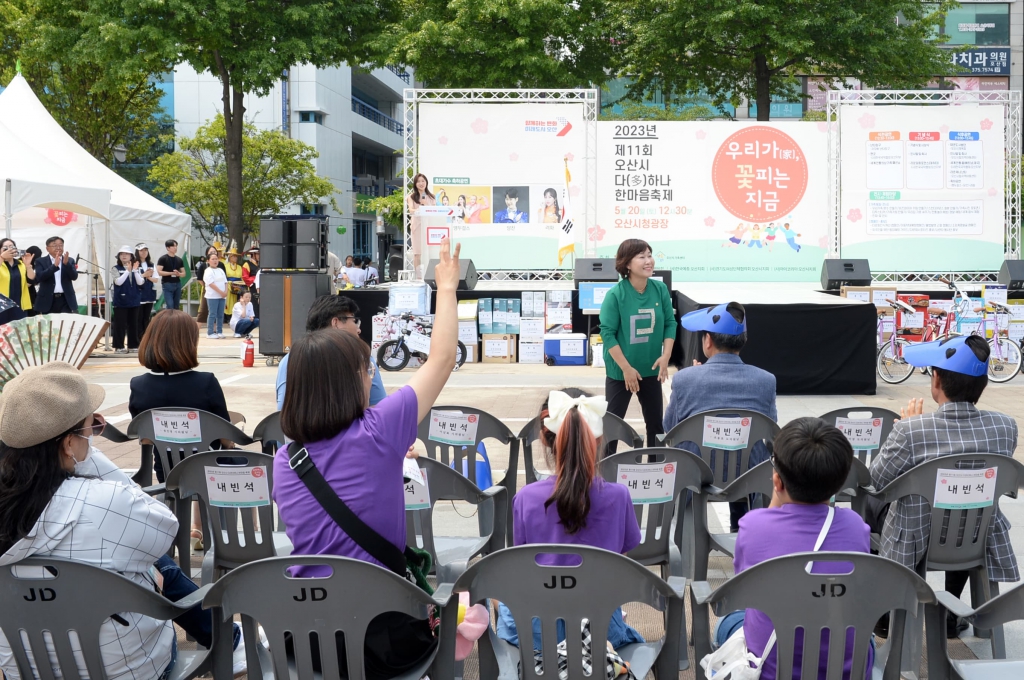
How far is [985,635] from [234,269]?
19.4m

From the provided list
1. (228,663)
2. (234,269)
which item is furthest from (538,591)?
(234,269)

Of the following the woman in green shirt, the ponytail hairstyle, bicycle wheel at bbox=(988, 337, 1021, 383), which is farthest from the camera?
bicycle wheel at bbox=(988, 337, 1021, 383)

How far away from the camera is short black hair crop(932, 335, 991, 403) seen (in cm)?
369

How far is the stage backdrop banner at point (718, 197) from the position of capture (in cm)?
1546

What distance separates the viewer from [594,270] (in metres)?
14.1

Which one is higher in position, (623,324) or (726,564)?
(623,324)

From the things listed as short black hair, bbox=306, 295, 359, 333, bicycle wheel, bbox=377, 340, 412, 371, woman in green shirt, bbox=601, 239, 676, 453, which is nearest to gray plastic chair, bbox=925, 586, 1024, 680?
short black hair, bbox=306, 295, 359, 333

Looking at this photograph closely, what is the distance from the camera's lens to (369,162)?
60312 mm

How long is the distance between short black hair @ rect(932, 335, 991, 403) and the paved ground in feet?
11.6

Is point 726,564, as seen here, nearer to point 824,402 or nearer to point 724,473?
point 724,473

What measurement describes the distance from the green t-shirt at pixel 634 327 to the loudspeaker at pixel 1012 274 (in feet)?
33.6

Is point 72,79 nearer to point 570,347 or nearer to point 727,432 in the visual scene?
point 570,347

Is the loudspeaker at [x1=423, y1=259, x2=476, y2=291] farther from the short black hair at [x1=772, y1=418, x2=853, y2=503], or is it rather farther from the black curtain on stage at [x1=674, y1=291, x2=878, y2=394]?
the short black hair at [x1=772, y1=418, x2=853, y2=503]

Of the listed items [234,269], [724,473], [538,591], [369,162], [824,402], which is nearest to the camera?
[538,591]
